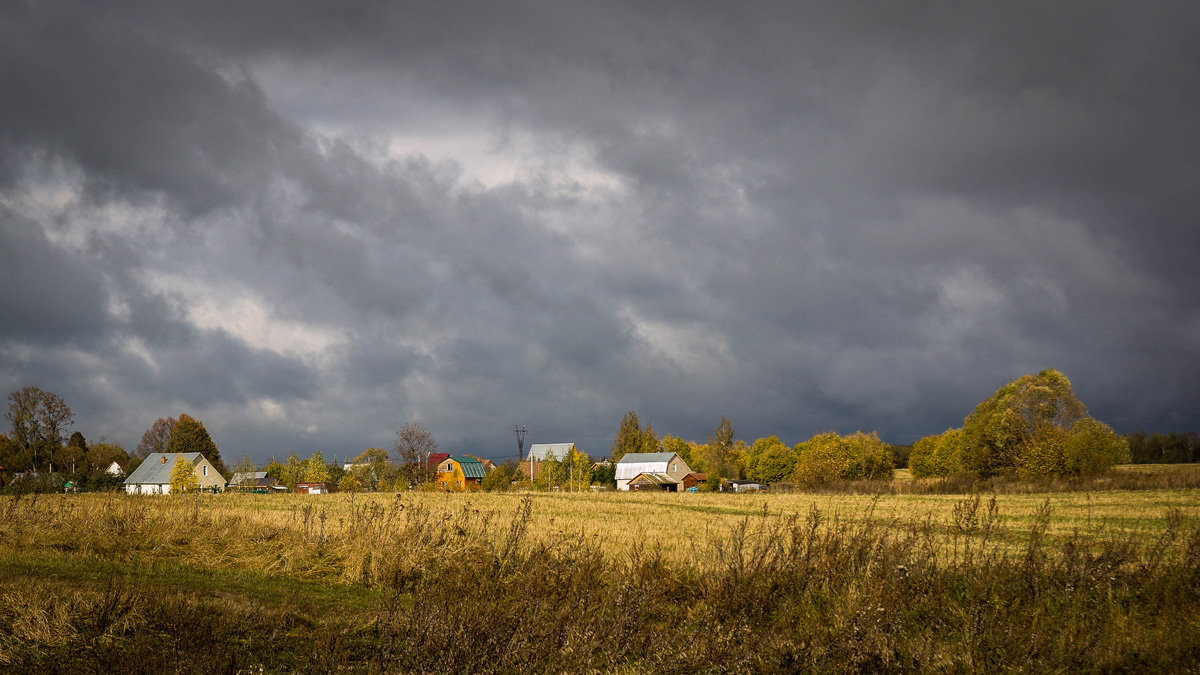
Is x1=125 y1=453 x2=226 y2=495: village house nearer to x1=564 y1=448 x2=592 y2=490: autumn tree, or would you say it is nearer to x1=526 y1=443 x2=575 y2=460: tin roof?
x1=564 y1=448 x2=592 y2=490: autumn tree

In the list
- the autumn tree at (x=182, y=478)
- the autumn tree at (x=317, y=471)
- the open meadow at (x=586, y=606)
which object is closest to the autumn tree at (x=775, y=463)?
the autumn tree at (x=317, y=471)

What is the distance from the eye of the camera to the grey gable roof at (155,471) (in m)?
76.4

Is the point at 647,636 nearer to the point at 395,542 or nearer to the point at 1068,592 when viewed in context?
the point at 1068,592

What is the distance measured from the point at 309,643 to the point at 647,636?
388cm

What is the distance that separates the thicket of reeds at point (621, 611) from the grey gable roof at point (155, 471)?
73.8 meters

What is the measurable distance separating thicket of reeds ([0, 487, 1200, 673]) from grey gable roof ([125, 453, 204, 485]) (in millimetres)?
73804

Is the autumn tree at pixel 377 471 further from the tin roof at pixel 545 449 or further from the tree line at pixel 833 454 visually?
the tin roof at pixel 545 449

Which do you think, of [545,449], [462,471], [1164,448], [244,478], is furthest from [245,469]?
[1164,448]

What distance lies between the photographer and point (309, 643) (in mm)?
7801

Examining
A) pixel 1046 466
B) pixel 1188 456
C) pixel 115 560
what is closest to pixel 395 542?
pixel 115 560

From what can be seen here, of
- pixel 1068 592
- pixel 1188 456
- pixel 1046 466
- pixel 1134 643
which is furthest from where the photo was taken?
pixel 1188 456

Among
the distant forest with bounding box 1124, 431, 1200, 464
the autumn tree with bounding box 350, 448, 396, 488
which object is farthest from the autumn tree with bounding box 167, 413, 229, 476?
the distant forest with bounding box 1124, 431, 1200, 464

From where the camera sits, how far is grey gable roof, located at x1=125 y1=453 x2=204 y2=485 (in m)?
76.4

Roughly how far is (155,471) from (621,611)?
289ft
